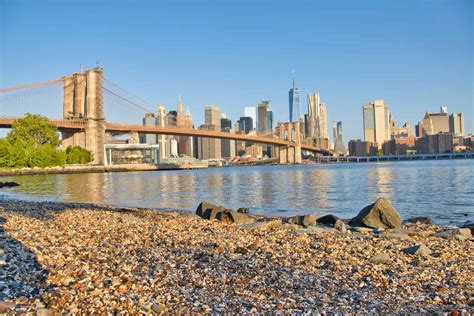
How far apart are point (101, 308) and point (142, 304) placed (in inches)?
12.8

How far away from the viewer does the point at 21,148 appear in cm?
5406

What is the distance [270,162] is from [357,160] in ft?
95.2

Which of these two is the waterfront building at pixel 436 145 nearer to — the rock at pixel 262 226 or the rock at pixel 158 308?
the rock at pixel 262 226

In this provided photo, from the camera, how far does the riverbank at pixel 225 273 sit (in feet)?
12.2

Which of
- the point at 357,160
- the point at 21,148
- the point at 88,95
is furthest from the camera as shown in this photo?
the point at 357,160

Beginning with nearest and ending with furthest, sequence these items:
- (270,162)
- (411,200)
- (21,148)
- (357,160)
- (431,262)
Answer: (431,262)
(411,200)
(21,148)
(270,162)
(357,160)

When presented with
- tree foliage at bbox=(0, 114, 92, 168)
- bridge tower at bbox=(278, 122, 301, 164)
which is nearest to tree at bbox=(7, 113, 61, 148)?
tree foliage at bbox=(0, 114, 92, 168)

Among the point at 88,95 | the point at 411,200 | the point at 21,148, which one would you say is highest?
the point at 88,95

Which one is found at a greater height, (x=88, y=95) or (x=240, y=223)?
(x=88, y=95)

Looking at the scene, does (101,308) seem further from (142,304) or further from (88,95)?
(88,95)

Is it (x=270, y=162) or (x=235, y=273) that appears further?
(x=270, y=162)

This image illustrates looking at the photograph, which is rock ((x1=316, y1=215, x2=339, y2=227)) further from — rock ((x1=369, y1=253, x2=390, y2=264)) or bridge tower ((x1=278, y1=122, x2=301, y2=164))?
bridge tower ((x1=278, y1=122, x2=301, y2=164))

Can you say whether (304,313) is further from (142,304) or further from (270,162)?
(270,162)

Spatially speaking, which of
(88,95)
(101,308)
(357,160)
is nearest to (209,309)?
(101,308)
